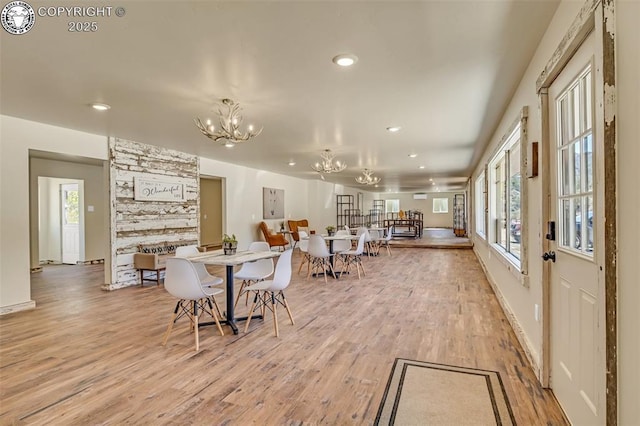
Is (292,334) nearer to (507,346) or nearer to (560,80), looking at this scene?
(507,346)

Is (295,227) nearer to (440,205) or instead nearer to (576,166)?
(576,166)

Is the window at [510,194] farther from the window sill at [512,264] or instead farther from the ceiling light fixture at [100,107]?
the ceiling light fixture at [100,107]

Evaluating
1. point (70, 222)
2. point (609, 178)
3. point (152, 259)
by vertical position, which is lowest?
point (152, 259)

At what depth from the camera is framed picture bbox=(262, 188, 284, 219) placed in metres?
9.88

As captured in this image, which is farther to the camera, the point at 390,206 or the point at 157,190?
the point at 390,206

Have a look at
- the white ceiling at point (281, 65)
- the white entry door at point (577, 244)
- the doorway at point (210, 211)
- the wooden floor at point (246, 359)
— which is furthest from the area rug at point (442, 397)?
the doorway at point (210, 211)

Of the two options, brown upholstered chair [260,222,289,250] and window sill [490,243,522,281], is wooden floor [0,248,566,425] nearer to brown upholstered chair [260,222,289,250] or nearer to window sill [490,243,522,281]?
window sill [490,243,522,281]

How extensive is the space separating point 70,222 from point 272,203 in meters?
5.01

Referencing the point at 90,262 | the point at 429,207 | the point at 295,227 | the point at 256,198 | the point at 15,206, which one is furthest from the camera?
the point at 429,207

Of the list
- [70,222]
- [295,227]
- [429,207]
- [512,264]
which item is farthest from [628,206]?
[429,207]

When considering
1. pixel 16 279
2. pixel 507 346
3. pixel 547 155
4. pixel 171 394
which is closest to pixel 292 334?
pixel 171 394

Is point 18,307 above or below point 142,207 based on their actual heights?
below

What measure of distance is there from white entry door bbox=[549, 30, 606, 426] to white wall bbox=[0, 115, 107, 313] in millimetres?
5693

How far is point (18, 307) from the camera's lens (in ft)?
14.4
